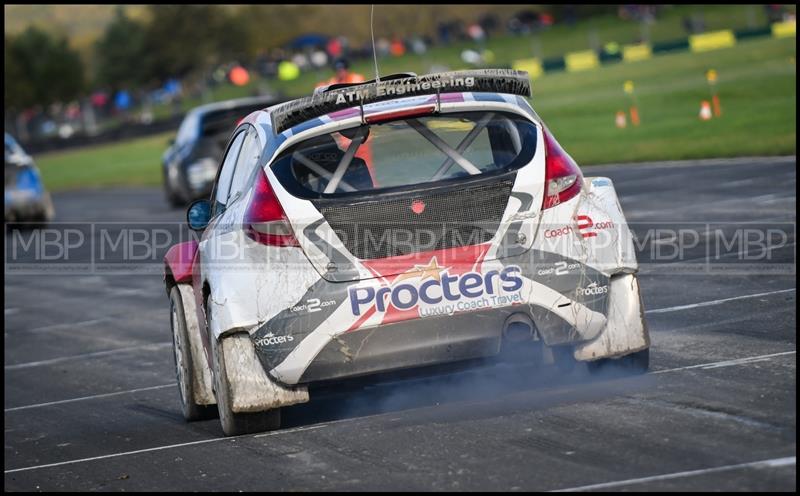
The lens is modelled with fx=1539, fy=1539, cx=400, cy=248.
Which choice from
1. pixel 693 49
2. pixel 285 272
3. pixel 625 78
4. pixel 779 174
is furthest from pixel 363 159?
pixel 693 49

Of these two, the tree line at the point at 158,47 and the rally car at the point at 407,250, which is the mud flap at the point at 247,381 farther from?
the tree line at the point at 158,47

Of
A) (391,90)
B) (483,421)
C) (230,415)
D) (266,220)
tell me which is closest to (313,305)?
(266,220)

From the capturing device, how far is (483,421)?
7.24 metres

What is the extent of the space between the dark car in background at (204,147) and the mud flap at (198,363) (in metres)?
17.5

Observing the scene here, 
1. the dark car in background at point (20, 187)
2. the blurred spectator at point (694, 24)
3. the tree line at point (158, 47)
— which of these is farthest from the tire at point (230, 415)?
the tree line at point (158, 47)

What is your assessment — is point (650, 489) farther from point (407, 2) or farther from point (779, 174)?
point (407, 2)

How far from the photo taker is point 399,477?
20.6 feet

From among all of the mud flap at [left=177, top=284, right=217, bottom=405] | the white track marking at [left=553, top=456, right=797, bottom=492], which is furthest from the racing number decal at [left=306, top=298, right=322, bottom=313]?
the white track marking at [left=553, top=456, right=797, bottom=492]

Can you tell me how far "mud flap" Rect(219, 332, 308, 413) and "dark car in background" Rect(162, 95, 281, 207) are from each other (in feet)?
61.6

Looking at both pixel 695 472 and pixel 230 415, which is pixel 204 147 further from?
pixel 695 472

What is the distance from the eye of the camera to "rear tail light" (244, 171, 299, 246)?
7.27 meters

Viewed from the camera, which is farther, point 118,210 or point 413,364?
point 118,210

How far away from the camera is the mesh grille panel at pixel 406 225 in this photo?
721 cm

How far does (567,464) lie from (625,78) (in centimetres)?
4360
